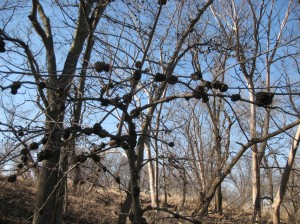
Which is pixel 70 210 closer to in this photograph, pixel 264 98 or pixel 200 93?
pixel 200 93

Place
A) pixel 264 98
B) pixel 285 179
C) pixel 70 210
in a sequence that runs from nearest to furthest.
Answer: pixel 264 98 < pixel 285 179 < pixel 70 210

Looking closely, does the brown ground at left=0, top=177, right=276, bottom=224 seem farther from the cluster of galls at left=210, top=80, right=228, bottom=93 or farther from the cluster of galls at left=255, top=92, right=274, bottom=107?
the cluster of galls at left=255, top=92, right=274, bottom=107

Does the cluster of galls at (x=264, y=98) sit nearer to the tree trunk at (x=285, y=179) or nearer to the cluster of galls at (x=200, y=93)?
the cluster of galls at (x=200, y=93)

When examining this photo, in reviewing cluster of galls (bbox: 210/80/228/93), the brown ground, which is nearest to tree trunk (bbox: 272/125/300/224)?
the brown ground

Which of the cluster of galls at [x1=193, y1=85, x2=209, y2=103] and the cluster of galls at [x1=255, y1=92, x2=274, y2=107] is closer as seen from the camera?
the cluster of galls at [x1=255, y1=92, x2=274, y2=107]

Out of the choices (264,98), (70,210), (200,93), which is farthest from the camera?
(70,210)

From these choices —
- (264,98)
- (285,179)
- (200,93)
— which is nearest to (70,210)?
(285,179)

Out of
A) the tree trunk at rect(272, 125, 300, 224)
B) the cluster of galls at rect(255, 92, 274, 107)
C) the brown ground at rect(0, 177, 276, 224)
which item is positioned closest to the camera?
the cluster of galls at rect(255, 92, 274, 107)

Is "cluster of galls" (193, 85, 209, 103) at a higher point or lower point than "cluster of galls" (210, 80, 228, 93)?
lower

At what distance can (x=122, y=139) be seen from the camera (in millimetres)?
2064

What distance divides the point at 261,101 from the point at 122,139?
83 centimetres

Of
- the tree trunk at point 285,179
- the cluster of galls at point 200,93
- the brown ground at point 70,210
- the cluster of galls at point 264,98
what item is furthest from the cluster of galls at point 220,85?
the brown ground at point 70,210

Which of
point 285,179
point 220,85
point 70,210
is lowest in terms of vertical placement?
point 70,210

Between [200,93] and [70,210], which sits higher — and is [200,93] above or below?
above
